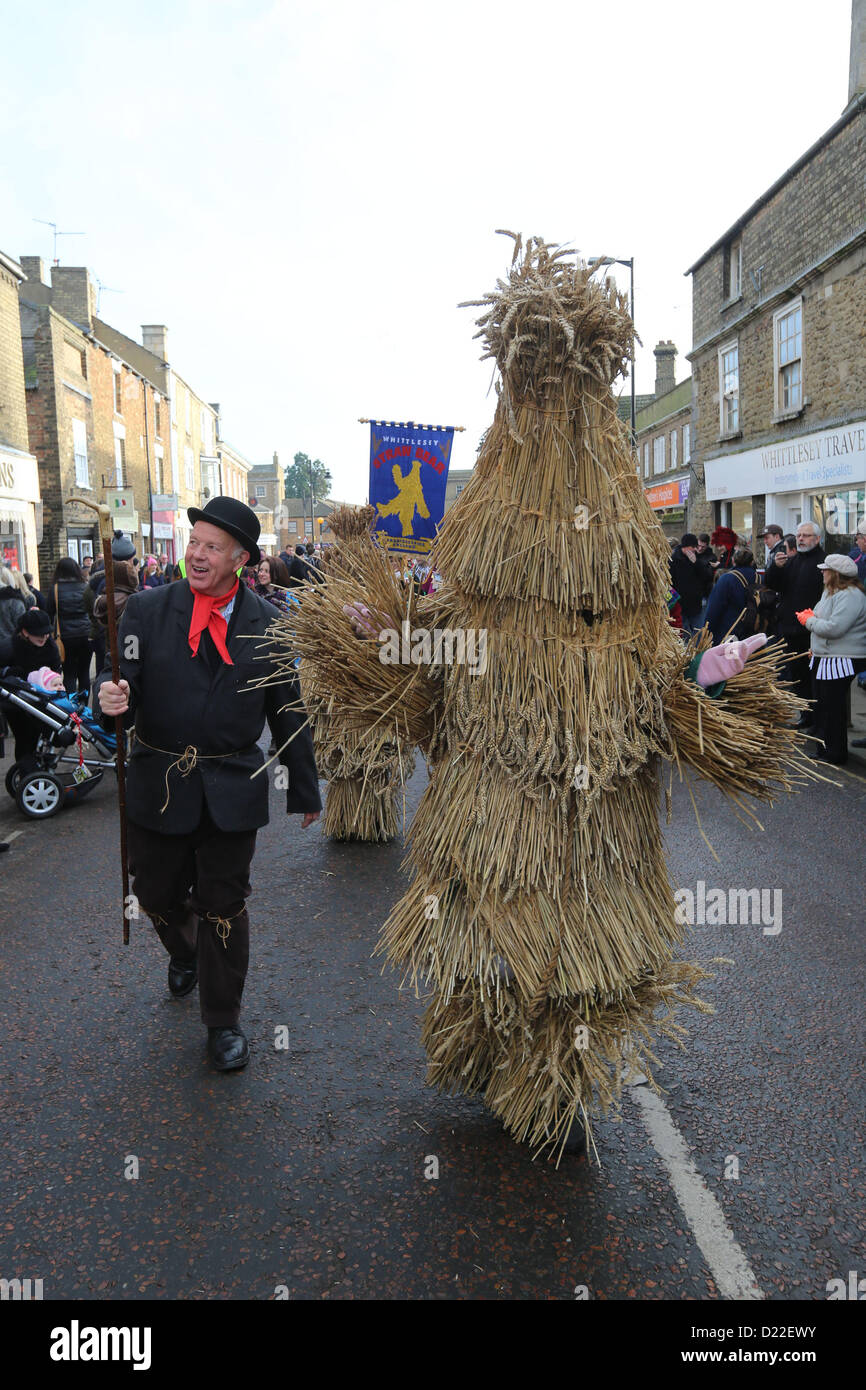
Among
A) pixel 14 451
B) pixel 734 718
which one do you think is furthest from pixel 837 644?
pixel 14 451

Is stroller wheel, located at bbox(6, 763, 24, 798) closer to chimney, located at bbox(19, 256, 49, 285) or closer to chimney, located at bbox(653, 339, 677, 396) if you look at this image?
chimney, located at bbox(19, 256, 49, 285)

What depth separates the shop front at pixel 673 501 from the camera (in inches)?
1030

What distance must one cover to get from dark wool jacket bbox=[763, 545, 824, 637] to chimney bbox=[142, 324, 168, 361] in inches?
1540

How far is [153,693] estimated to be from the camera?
11.7 feet

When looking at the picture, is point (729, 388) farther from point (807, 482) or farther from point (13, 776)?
point (13, 776)

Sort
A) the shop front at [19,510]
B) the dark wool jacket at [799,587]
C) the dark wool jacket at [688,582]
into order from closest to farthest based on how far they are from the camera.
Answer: the dark wool jacket at [799,587] → the dark wool jacket at [688,582] → the shop front at [19,510]

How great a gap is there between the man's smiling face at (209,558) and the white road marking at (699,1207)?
7.65 ft

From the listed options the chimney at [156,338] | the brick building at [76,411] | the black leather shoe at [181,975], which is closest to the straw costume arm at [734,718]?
the black leather shoe at [181,975]

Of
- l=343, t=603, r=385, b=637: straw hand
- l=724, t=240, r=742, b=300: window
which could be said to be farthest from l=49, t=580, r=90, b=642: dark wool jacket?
l=724, t=240, r=742, b=300: window

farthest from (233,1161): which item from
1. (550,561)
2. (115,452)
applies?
(115,452)

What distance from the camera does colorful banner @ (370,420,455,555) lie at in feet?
25.6

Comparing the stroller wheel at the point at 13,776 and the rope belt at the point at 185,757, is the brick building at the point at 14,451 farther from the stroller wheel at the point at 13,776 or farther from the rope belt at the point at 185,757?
the rope belt at the point at 185,757

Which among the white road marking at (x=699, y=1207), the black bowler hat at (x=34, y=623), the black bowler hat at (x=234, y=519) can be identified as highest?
the black bowler hat at (x=234, y=519)
